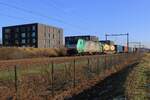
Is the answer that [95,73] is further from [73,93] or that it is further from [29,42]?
[29,42]

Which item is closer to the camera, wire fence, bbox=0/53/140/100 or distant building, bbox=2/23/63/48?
wire fence, bbox=0/53/140/100

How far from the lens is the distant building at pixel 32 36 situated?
433ft

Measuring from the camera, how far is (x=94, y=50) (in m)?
69.2

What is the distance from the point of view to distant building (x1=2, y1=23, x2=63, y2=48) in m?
132

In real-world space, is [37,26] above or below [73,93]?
above

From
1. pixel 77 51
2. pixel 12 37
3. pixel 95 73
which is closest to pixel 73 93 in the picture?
pixel 95 73

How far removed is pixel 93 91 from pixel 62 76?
10.0 feet

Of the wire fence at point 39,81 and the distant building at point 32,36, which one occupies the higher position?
the distant building at point 32,36

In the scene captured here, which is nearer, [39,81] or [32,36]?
[39,81]

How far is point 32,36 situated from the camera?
5290 inches

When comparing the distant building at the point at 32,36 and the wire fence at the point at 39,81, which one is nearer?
the wire fence at the point at 39,81

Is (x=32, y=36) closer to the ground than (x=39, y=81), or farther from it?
farther from it

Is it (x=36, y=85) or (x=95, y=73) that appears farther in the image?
(x=95, y=73)

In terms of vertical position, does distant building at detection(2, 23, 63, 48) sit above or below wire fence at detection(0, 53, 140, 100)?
above
